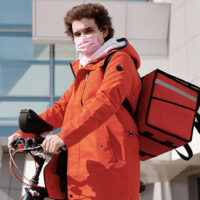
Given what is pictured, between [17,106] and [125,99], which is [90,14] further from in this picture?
[17,106]

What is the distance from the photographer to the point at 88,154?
2.25 m

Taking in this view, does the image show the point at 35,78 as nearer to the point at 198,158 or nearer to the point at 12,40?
the point at 12,40

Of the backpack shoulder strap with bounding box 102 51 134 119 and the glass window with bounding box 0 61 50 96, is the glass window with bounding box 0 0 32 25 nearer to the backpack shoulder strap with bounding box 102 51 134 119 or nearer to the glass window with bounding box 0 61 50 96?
the glass window with bounding box 0 61 50 96

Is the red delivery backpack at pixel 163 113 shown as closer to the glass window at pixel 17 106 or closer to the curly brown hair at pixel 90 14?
the curly brown hair at pixel 90 14

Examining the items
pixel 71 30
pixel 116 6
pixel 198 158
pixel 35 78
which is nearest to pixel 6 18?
pixel 35 78

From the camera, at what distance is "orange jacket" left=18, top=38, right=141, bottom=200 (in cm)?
216

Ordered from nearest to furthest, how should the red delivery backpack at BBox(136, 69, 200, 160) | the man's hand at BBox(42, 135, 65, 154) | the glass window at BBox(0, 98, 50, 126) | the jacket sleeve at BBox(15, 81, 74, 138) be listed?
the man's hand at BBox(42, 135, 65, 154), the red delivery backpack at BBox(136, 69, 200, 160), the jacket sleeve at BBox(15, 81, 74, 138), the glass window at BBox(0, 98, 50, 126)

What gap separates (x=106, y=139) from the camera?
2.25 m

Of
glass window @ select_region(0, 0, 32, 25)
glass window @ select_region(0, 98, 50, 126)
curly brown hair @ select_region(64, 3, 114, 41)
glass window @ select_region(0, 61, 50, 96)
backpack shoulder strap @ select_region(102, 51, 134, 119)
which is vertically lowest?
glass window @ select_region(0, 98, 50, 126)

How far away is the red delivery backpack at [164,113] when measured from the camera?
2.37 m

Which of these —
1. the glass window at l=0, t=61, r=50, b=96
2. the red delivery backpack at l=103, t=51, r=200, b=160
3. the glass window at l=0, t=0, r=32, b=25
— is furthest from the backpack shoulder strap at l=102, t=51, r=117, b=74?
the glass window at l=0, t=0, r=32, b=25

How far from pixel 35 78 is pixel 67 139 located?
8.32 meters

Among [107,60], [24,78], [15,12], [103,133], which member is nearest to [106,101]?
[103,133]

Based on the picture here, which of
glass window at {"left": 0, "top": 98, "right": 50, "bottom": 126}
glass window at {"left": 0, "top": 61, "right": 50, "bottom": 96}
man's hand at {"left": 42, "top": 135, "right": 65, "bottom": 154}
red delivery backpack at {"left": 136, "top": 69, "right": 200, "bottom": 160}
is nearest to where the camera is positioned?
man's hand at {"left": 42, "top": 135, "right": 65, "bottom": 154}
